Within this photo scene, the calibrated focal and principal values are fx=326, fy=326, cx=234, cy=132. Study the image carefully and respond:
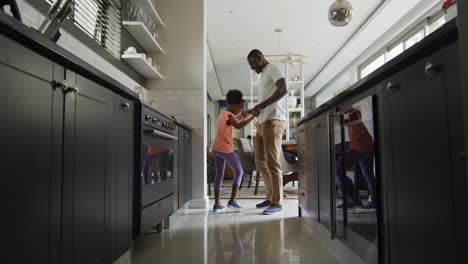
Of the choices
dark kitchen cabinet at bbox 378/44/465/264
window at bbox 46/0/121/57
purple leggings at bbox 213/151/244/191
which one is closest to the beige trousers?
purple leggings at bbox 213/151/244/191

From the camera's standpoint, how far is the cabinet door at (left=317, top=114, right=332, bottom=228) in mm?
1877

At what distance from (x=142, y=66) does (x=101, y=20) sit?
72 centimetres

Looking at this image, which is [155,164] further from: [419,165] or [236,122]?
[419,165]

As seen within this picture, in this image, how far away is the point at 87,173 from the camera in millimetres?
1158

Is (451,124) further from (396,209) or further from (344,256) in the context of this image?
(344,256)

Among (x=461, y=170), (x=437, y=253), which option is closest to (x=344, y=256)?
(x=437, y=253)

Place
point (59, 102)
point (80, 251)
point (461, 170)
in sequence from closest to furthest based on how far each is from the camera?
point (461, 170), point (59, 102), point (80, 251)

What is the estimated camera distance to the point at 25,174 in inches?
32.1

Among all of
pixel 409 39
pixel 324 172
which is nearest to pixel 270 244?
pixel 324 172

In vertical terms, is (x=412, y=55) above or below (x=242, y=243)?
above

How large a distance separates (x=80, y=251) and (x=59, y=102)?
50 cm

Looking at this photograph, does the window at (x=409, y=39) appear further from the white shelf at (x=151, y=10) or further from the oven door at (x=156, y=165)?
the oven door at (x=156, y=165)

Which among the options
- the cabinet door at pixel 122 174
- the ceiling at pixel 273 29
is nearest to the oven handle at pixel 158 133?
the cabinet door at pixel 122 174

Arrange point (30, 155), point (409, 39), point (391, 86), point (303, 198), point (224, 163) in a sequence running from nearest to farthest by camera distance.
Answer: point (30, 155)
point (391, 86)
point (303, 198)
point (224, 163)
point (409, 39)
